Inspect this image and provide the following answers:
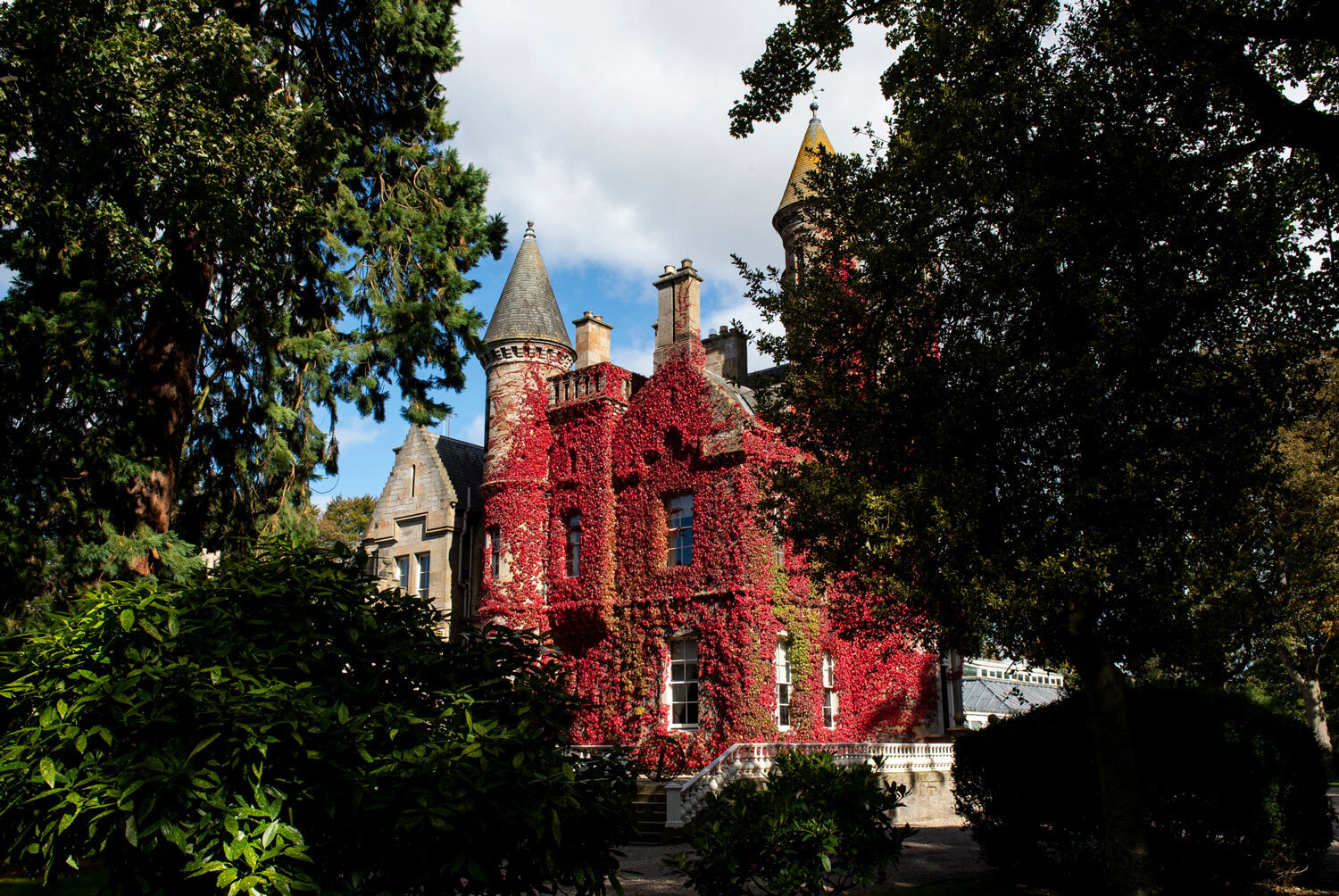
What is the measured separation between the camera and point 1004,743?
1206 centimetres

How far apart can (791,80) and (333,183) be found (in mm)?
6832

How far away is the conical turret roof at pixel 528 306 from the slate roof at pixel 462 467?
5.13m

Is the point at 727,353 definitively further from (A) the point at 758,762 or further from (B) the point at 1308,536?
(B) the point at 1308,536

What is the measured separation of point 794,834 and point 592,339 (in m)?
21.1

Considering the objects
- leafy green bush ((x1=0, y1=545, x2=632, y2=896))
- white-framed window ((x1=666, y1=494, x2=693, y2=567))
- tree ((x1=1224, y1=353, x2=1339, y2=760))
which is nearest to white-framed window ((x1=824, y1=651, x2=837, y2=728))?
white-framed window ((x1=666, y1=494, x2=693, y2=567))

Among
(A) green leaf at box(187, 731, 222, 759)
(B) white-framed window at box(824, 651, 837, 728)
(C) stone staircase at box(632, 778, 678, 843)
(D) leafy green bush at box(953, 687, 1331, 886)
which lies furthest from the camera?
(B) white-framed window at box(824, 651, 837, 728)

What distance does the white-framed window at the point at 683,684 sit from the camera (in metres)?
23.0

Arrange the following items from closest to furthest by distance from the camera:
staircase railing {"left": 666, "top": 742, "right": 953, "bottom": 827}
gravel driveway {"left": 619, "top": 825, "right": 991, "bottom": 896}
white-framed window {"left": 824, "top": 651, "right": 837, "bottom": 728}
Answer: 1. gravel driveway {"left": 619, "top": 825, "right": 991, "bottom": 896}
2. staircase railing {"left": 666, "top": 742, "right": 953, "bottom": 827}
3. white-framed window {"left": 824, "top": 651, "right": 837, "bottom": 728}

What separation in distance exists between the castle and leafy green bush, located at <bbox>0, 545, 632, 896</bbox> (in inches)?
629

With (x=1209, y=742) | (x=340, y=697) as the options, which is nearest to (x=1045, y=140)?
(x=1209, y=742)

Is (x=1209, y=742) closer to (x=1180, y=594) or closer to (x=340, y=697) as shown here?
(x=1180, y=594)

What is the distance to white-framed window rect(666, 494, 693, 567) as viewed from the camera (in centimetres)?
2419

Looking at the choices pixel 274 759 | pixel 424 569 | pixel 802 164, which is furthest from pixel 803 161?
pixel 274 759

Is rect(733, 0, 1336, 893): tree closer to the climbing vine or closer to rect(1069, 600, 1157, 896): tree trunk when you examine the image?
rect(1069, 600, 1157, 896): tree trunk
